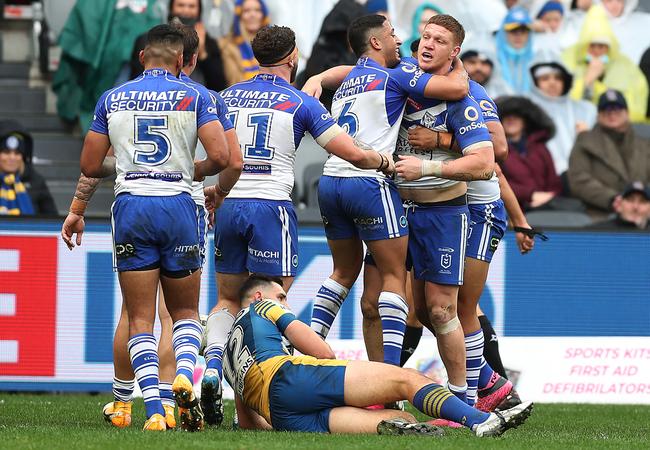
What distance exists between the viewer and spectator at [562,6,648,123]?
15977mm

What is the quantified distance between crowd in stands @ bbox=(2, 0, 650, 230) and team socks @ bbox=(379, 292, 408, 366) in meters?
5.79

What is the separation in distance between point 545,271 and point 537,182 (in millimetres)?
2709

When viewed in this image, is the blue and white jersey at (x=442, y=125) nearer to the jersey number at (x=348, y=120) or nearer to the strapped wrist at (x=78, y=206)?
the jersey number at (x=348, y=120)

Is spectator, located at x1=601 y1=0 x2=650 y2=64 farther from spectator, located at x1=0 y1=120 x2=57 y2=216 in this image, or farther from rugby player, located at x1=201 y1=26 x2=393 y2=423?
rugby player, located at x1=201 y1=26 x2=393 y2=423

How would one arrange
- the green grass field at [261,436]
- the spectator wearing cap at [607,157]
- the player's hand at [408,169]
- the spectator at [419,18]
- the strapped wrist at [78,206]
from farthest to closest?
the spectator at [419,18] < the spectator wearing cap at [607,157] < the strapped wrist at [78,206] < the player's hand at [408,169] < the green grass field at [261,436]

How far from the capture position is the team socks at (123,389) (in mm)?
8641

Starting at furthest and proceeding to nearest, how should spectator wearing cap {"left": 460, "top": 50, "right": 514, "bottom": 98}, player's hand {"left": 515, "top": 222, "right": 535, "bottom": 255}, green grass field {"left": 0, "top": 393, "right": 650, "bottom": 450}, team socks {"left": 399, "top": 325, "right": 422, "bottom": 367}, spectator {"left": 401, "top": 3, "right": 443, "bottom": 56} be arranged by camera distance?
1. spectator {"left": 401, "top": 3, "right": 443, "bottom": 56}
2. spectator wearing cap {"left": 460, "top": 50, "right": 514, "bottom": 98}
3. player's hand {"left": 515, "top": 222, "right": 535, "bottom": 255}
4. team socks {"left": 399, "top": 325, "right": 422, "bottom": 367}
5. green grass field {"left": 0, "top": 393, "right": 650, "bottom": 450}

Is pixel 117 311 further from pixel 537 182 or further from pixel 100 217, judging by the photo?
pixel 537 182

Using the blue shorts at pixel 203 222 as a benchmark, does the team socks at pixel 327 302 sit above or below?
below

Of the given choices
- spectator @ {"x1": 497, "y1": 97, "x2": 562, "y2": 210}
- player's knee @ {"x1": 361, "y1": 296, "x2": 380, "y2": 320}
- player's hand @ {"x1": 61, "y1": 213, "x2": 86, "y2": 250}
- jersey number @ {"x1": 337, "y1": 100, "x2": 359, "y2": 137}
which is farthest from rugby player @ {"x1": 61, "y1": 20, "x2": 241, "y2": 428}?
spectator @ {"x1": 497, "y1": 97, "x2": 562, "y2": 210}

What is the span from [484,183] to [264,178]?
169 centimetres

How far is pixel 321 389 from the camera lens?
758cm

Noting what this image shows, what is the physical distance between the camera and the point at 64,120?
1545cm

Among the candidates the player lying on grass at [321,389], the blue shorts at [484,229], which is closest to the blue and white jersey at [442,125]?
the blue shorts at [484,229]
